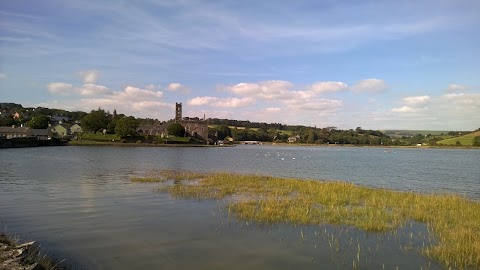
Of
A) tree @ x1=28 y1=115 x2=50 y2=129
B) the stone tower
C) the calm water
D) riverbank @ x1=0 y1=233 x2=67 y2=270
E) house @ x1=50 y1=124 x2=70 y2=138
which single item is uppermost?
the stone tower

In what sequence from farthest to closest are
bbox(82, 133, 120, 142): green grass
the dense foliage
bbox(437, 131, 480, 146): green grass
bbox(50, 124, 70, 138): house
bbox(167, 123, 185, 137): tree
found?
bbox(437, 131, 480, 146): green grass, bbox(167, 123, 185, 137): tree, bbox(50, 124, 70, 138): house, the dense foliage, bbox(82, 133, 120, 142): green grass

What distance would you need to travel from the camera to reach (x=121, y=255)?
11758 mm

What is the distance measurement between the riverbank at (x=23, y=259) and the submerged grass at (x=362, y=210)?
8.84 meters

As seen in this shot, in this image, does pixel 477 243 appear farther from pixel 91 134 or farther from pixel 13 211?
pixel 91 134

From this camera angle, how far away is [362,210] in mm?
19234

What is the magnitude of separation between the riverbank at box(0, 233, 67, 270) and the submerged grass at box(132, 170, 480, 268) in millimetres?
8840

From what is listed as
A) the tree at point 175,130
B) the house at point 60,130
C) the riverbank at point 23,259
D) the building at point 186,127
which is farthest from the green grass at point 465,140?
the riverbank at point 23,259

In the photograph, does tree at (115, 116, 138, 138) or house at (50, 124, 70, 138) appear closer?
tree at (115, 116, 138, 138)

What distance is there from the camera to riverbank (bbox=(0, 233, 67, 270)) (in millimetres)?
8688

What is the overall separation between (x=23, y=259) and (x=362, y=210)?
51.0 feet

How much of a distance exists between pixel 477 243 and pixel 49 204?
20.0 meters

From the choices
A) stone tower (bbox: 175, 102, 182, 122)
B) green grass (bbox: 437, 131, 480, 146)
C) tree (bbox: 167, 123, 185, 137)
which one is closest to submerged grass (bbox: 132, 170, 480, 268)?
tree (bbox: 167, 123, 185, 137)

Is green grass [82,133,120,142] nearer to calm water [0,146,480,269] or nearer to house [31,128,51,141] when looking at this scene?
house [31,128,51,141]

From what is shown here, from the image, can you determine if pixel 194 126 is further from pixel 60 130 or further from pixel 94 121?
pixel 60 130
